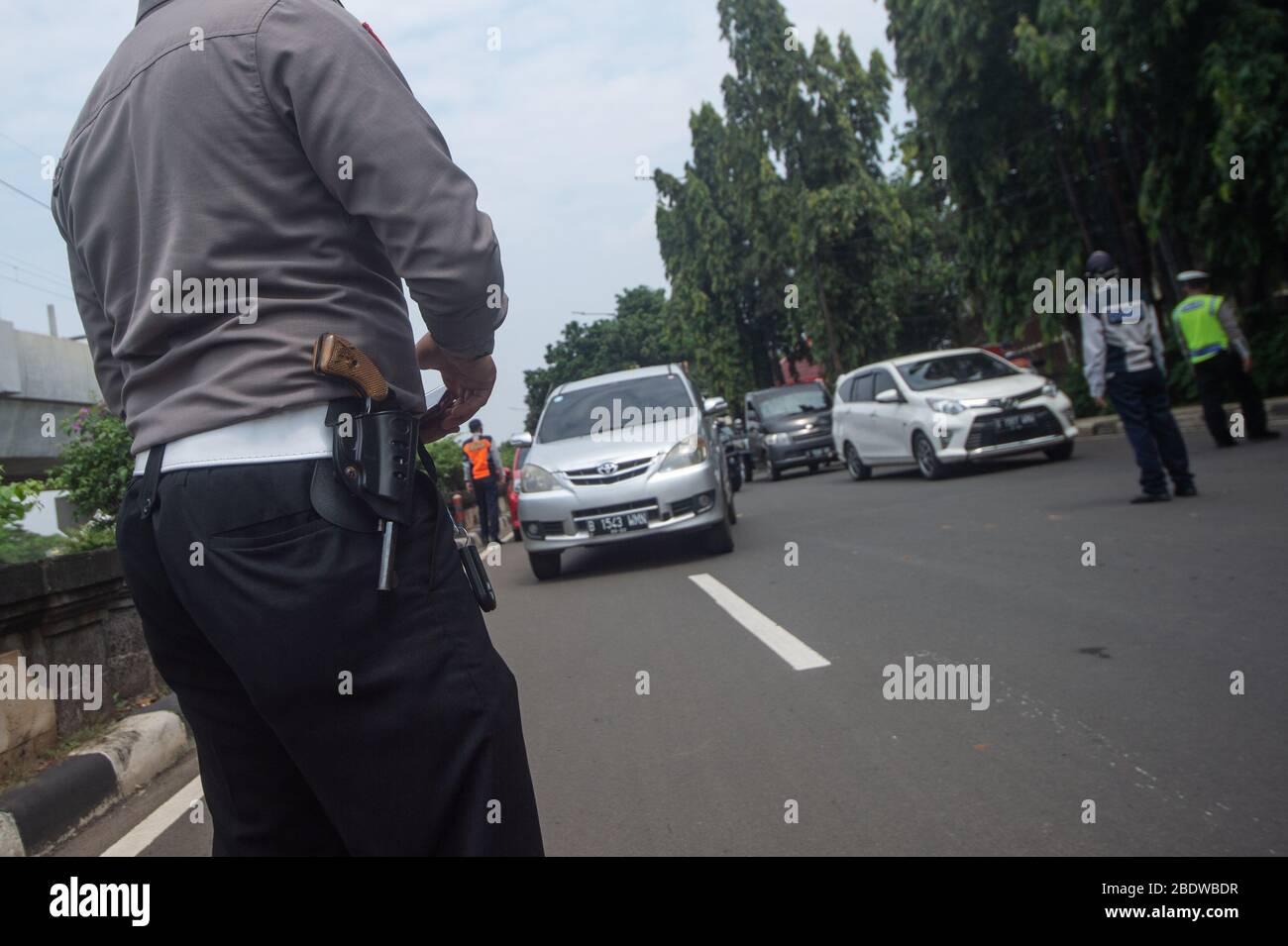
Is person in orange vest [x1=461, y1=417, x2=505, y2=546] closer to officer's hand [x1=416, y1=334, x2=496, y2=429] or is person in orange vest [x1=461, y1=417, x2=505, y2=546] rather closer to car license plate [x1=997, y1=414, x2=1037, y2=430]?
car license plate [x1=997, y1=414, x2=1037, y2=430]

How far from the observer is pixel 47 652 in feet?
17.9

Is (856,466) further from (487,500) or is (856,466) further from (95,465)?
(95,465)

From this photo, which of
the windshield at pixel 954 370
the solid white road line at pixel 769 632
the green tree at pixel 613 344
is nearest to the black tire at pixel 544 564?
the solid white road line at pixel 769 632

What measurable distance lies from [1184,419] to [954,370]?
3.66 m

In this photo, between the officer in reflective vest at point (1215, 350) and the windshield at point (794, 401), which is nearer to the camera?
the officer in reflective vest at point (1215, 350)

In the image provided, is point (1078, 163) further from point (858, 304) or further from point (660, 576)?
point (858, 304)

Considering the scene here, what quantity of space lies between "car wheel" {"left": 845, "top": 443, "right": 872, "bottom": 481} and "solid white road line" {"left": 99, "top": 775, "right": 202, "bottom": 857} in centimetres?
1472

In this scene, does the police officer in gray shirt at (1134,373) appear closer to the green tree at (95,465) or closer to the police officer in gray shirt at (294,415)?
the green tree at (95,465)

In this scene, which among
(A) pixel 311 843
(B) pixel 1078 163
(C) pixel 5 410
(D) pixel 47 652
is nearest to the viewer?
(A) pixel 311 843

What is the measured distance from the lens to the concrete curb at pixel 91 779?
4.46m

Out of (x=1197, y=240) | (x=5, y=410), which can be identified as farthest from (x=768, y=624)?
(x=5, y=410)

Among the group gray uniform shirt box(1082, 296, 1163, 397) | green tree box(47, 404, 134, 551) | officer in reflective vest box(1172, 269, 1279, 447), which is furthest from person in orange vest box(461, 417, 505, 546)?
gray uniform shirt box(1082, 296, 1163, 397)

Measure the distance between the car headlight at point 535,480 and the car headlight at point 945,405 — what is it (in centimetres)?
667
